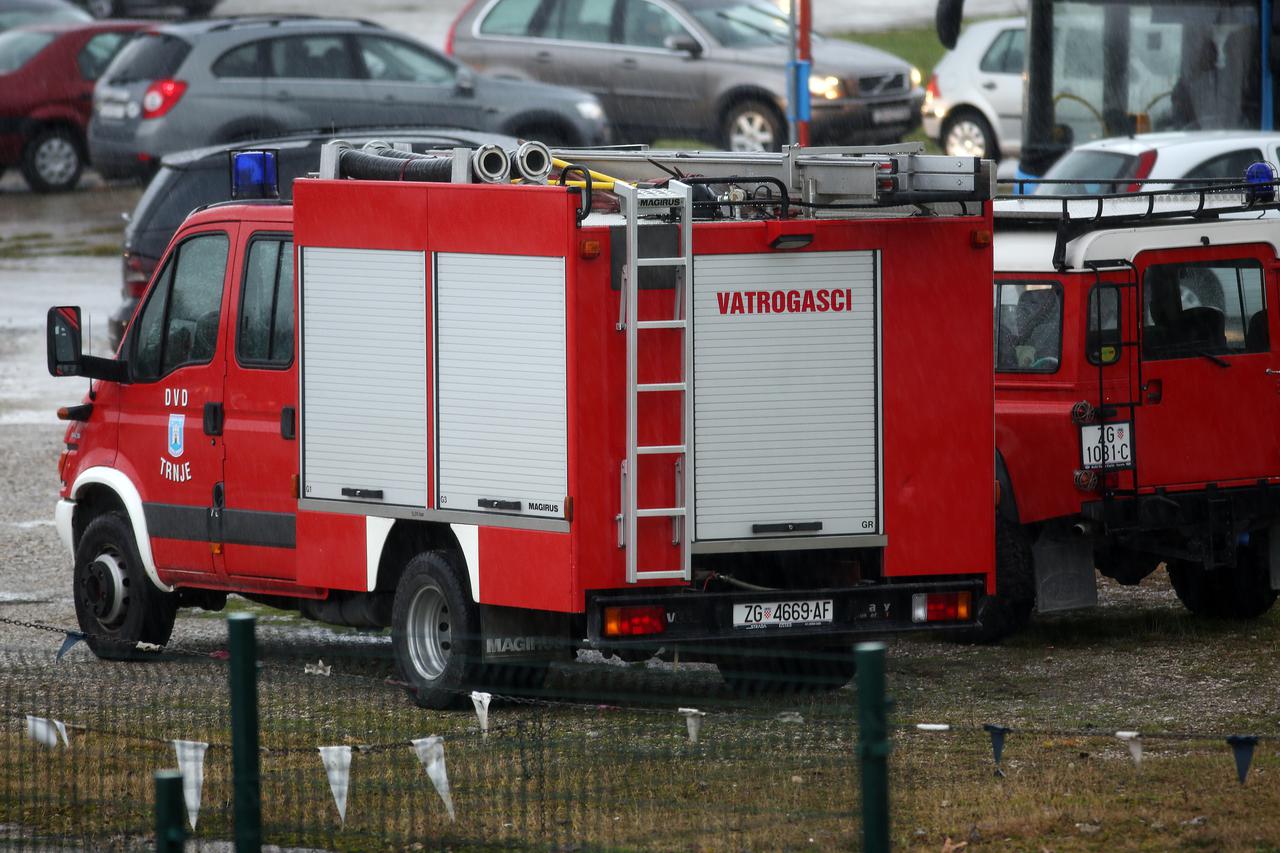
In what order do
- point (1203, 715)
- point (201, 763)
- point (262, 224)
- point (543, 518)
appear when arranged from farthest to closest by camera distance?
point (262, 224), point (1203, 715), point (543, 518), point (201, 763)

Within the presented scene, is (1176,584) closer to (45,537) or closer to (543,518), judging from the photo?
(543,518)

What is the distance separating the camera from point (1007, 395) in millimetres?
10547

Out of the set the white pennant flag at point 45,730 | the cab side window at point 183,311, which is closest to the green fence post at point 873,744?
the white pennant flag at point 45,730

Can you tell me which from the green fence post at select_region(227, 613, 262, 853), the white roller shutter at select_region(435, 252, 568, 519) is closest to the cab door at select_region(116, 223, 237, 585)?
the white roller shutter at select_region(435, 252, 568, 519)

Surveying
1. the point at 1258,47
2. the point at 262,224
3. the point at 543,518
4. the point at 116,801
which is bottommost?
the point at 116,801

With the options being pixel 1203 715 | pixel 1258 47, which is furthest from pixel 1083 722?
pixel 1258 47

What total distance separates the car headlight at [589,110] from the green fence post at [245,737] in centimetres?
1771

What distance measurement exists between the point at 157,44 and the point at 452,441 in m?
15.2

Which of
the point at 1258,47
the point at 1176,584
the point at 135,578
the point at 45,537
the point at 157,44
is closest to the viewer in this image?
the point at 135,578

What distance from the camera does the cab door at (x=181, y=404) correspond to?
33.6 ft

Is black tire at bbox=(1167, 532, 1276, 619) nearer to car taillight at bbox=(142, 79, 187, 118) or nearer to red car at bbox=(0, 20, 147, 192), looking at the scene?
car taillight at bbox=(142, 79, 187, 118)

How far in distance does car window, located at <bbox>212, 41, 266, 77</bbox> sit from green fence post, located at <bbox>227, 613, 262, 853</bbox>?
18191 mm

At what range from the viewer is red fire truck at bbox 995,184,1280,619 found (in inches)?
406

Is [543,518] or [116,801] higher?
[543,518]
